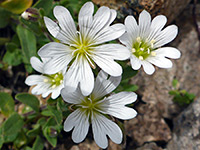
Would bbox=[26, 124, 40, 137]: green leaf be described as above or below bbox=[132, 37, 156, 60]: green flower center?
below

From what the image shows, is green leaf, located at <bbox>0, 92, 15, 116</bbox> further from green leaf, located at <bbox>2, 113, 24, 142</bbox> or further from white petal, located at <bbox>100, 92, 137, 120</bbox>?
white petal, located at <bbox>100, 92, 137, 120</bbox>

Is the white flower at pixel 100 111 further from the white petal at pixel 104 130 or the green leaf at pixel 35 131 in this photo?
the green leaf at pixel 35 131

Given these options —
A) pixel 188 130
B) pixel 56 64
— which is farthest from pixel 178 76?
pixel 56 64

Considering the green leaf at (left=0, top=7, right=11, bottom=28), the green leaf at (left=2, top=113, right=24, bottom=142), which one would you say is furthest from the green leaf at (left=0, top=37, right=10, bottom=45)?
the green leaf at (left=2, top=113, right=24, bottom=142)

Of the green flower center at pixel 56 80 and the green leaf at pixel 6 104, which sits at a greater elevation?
the green flower center at pixel 56 80

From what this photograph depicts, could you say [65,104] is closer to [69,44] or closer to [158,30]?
[69,44]

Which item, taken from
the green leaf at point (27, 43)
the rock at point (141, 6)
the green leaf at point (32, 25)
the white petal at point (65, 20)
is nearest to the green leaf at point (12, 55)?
the green leaf at point (27, 43)

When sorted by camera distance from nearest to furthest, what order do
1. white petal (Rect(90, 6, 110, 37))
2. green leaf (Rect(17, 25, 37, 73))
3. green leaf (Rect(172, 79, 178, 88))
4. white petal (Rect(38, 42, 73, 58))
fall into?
white petal (Rect(38, 42, 73, 58)), white petal (Rect(90, 6, 110, 37)), green leaf (Rect(17, 25, 37, 73)), green leaf (Rect(172, 79, 178, 88))
